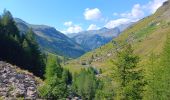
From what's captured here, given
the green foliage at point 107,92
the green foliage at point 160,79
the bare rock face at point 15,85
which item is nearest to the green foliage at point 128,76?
the green foliage at point 107,92

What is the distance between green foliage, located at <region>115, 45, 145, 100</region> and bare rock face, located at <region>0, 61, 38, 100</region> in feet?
36.3

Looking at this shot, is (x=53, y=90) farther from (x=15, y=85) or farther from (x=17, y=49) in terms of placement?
(x=17, y=49)

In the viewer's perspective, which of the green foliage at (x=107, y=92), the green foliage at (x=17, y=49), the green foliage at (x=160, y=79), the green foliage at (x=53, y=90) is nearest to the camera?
the green foliage at (x=107, y=92)

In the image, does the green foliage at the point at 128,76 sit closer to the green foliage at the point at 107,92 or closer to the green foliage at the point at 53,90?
the green foliage at the point at 107,92

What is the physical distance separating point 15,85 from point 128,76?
15.5m

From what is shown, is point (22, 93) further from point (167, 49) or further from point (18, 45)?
point (18, 45)

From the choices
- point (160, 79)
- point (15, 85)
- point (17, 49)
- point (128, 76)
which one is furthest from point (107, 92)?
point (17, 49)

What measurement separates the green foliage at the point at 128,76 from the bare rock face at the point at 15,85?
36.3ft

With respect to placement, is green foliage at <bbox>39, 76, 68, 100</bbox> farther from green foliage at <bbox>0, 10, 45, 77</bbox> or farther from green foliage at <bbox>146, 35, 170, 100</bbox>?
green foliage at <bbox>0, 10, 45, 77</bbox>

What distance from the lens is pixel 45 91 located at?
5016cm

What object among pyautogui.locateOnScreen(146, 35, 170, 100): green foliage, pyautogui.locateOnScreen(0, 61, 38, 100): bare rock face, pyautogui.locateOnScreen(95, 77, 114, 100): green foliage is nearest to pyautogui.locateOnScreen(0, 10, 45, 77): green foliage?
pyautogui.locateOnScreen(95, 77, 114, 100): green foliage

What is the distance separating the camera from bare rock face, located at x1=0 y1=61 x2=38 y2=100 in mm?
45678

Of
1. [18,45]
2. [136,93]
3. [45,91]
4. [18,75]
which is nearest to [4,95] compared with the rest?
[45,91]

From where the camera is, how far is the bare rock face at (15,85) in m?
45.7
